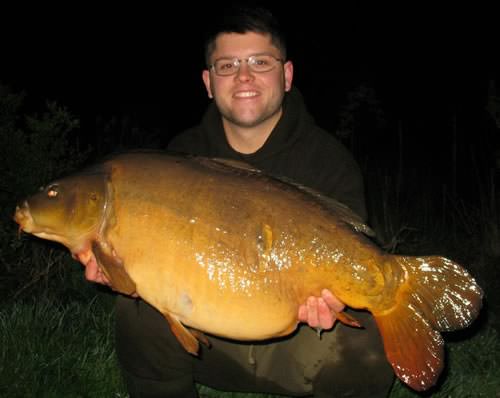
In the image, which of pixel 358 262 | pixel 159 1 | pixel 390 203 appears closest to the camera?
pixel 358 262

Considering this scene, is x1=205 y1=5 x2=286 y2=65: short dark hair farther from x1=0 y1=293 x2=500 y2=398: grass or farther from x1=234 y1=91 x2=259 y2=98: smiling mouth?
x1=0 y1=293 x2=500 y2=398: grass

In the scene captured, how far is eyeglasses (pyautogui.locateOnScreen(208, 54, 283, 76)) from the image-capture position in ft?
7.61

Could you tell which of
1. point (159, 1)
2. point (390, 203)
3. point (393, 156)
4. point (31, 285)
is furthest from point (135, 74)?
point (31, 285)

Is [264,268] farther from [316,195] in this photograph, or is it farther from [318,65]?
[318,65]

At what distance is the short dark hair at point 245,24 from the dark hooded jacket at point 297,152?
277 mm

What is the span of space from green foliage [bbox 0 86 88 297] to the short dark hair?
4.26 feet

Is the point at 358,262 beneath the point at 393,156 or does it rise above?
above

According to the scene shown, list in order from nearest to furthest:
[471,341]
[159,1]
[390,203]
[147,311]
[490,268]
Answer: [147,311], [471,341], [490,268], [390,203], [159,1]

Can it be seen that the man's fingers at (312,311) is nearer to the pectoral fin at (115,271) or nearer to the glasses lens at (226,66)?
the pectoral fin at (115,271)

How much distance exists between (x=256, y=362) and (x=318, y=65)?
7.56 m

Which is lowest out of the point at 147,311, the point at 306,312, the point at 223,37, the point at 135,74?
the point at 135,74

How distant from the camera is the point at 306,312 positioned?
1.71 metres

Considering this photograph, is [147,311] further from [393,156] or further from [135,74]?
[135,74]

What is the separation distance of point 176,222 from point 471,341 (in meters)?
1.95
